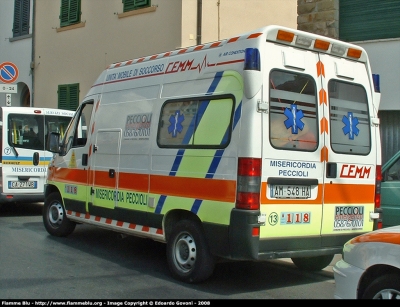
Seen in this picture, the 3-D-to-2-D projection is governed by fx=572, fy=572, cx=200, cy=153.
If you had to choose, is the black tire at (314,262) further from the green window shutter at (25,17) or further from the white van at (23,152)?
the green window shutter at (25,17)

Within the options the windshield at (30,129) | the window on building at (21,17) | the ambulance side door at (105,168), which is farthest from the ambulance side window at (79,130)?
the window on building at (21,17)

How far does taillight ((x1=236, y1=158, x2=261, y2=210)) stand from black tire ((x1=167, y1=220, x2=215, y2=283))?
783 mm

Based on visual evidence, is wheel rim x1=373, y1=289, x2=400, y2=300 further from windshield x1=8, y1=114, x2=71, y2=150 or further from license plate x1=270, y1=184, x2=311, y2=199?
windshield x1=8, y1=114, x2=71, y2=150

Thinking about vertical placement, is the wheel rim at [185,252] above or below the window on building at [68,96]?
below

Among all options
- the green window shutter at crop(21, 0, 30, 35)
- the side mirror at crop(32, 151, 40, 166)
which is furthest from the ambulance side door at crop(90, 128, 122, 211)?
the green window shutter at crop(21, 0, 30, 35)

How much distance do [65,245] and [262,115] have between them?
4.29 metres

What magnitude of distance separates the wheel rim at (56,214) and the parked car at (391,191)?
498 centimetres

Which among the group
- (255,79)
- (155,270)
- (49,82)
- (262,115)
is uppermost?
(49,82)

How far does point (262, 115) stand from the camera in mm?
5801

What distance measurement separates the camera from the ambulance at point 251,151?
5.80 metres

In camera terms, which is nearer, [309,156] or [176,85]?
[309,156]

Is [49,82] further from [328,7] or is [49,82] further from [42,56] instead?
[328,7]

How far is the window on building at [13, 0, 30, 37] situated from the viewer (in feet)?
66.3

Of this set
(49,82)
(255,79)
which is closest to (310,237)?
(255,79)
